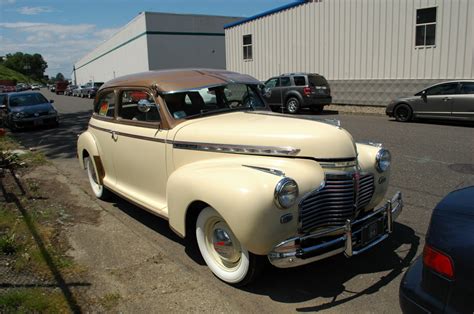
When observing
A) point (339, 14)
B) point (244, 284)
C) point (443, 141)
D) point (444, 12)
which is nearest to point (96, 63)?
point (339, 14)

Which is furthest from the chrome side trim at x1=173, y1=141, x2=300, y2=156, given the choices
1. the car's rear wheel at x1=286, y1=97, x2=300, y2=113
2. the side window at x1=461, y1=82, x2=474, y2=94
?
the car's rear wheel at x1=286, y1=97, x2=300, y2=113

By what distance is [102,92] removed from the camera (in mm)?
6266

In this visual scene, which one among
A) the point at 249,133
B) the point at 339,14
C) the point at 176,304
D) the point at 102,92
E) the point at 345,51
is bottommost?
the point at 176,304

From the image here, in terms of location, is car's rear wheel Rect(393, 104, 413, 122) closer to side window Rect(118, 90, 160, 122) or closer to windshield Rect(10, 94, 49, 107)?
side window Rect(118, 90, 160, 122)

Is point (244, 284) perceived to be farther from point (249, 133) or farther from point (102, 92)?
point (102, 92)

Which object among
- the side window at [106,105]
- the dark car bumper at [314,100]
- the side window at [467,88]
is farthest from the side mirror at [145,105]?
the dark car bumper at [314,100]

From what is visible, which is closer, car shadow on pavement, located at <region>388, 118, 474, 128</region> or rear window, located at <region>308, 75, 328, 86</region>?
car shadow on pavement, located at <region>388, 118, 474, 128</region>

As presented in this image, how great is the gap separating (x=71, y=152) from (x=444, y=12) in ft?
47.5

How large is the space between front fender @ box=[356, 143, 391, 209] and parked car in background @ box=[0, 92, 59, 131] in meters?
15.3

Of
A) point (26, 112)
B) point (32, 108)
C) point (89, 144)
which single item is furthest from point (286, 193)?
point (32, 108)

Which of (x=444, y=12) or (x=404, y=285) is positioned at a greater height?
(x=444, y=12)

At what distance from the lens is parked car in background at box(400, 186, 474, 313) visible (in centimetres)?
209

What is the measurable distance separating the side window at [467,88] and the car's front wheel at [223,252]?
11.8m

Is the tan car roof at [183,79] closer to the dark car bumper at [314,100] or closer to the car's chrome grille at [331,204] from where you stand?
the car's chrome grille at [331,204]
